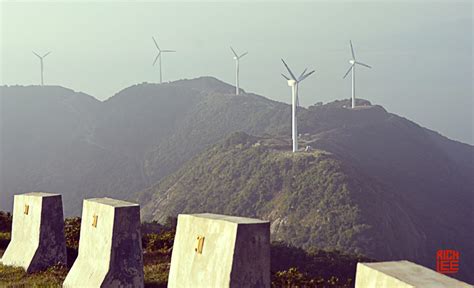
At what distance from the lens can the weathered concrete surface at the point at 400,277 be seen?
7234 mm

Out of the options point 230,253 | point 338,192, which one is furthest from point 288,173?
point 230,253

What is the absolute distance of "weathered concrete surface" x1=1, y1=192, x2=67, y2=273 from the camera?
16.9m

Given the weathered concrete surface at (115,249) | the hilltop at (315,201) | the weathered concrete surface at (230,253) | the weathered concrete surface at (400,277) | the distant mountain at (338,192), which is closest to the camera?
the weathered concrete surface at (400,277)

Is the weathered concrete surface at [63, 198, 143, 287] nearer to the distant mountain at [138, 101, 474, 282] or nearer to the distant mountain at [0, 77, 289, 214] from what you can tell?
the distant mountain at [138, 101, 474, 282]

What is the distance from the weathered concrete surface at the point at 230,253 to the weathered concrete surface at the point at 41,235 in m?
6.20

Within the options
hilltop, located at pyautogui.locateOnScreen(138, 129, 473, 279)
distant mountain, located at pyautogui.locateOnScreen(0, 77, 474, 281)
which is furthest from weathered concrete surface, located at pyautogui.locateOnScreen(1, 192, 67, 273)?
distant mountain, located at pyautogui.locateOnScreen(0, 77, 474, 281)

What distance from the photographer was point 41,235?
16875 millimetres

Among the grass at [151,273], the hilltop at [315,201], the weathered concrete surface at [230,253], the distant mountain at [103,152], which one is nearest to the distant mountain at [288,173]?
the hilltop at [315,201]

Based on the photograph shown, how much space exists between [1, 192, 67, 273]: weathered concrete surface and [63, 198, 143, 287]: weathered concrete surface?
9.27 feet

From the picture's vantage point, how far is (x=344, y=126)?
509 feet

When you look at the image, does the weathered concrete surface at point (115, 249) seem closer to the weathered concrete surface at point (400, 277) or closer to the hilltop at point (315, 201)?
the weathered concrete surface at point (400, 277)

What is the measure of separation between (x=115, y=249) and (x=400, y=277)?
717cm

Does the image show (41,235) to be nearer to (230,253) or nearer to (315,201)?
(230,253)

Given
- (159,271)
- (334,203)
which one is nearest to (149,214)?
(334,203)
